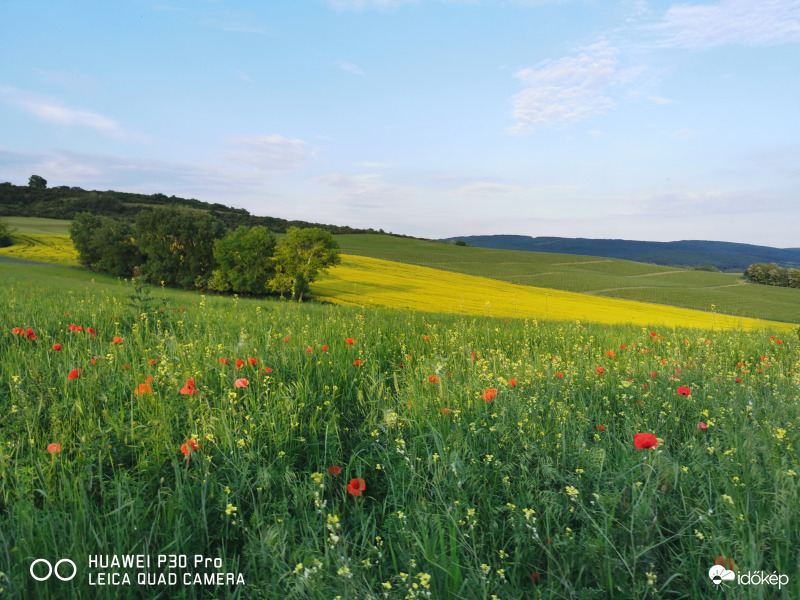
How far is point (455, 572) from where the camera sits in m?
1.65

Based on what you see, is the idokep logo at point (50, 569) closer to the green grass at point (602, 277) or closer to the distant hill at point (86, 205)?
the green grass at point (602, 277)

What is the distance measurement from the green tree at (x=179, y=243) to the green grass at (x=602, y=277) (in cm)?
2783

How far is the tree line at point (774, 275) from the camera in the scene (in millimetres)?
72125

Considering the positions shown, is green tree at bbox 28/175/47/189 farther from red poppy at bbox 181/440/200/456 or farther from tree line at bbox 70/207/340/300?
red poppy at bbox 181/440/200/456

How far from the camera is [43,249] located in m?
47.1

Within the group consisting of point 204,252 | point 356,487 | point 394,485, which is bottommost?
point 394,485

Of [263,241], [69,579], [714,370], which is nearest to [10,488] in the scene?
[69,579]

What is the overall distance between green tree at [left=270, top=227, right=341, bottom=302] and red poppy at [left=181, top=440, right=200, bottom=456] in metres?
31.9

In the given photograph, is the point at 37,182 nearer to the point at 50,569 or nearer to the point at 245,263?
the point at 245,263

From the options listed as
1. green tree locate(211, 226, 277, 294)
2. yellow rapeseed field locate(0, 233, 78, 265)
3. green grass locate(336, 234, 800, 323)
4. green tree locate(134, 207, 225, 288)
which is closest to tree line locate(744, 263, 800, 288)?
green grass locate(336, 234, 800, 323)

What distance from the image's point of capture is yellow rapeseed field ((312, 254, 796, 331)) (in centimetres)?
2808

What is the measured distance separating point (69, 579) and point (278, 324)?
4.96 meters

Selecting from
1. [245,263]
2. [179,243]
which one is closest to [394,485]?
[245,263]

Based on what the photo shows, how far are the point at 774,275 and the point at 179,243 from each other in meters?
91.3
